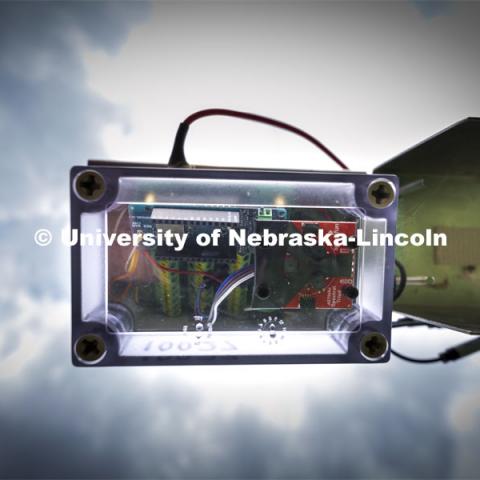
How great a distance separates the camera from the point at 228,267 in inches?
22.8

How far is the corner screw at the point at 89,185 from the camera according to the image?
492mm

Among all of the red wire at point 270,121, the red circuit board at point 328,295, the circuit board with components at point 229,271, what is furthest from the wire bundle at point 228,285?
the red wire at point 270,121

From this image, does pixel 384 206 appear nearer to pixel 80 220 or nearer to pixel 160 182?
pixel 160 182

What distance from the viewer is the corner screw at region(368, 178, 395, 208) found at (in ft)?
1.71

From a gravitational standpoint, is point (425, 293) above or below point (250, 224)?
below

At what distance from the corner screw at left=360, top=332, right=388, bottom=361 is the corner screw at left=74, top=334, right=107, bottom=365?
1.62ft

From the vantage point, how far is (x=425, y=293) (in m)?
0.79

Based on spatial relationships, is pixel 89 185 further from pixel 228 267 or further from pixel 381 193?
pixel 381 193

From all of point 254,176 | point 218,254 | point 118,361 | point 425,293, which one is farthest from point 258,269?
point 425,293

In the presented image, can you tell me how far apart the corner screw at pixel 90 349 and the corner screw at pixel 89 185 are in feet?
0.84

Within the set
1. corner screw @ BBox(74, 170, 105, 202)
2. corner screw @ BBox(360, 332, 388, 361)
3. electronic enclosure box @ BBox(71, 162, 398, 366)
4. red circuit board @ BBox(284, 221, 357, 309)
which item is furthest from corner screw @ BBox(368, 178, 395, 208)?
corner screw @ BBox(74, 170, 105, 202)

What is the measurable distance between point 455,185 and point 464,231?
13cm

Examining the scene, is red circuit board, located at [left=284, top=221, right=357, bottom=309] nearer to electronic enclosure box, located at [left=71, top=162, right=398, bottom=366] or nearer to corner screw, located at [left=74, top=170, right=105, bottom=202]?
electronic enclosure box, located at [left=71, top=162, right=398, bottom=366]

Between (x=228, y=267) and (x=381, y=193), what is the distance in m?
0.33
